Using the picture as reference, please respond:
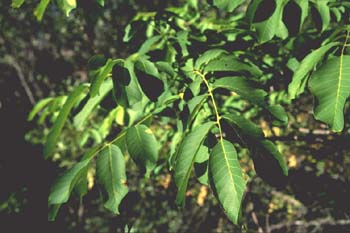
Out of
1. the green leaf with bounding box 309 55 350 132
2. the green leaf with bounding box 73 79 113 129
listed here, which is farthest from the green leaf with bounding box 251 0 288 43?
the green leaf with bounding box 73 79 113 129

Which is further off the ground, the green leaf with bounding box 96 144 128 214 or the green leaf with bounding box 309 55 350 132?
the green leaf with bounding box 309 55 350 132

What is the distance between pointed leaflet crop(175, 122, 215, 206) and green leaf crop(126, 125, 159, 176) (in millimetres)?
187

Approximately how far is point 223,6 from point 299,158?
13.0 ft

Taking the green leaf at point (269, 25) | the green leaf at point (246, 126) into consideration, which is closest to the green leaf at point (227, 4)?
the green leaf at point (269, 25)

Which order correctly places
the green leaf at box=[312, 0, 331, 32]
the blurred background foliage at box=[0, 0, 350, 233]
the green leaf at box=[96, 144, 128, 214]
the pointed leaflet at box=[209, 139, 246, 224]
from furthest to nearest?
the blurred background foliage at box=[0, 0, 350, 233], the green leaf at box=[312, 0, 331, 32], the green leaf at box=[96, 144, 128, 214], the pointed leaflet at box=[209, 139, 246, 224]

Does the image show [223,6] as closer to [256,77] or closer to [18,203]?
[256,77]

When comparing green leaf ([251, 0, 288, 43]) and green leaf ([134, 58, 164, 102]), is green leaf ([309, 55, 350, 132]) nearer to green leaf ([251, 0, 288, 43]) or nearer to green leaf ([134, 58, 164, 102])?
green leaf ([251, 0, 288, 43])

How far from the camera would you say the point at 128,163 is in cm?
641

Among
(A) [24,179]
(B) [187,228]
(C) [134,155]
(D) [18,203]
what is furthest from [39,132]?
(C) [134,155]

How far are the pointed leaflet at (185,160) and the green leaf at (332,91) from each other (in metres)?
0.32

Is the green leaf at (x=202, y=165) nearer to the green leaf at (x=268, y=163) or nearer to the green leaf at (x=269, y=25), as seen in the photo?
the green leaf at (x=268, y=163)

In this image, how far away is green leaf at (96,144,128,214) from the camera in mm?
1156

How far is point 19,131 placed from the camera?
30.0 ft

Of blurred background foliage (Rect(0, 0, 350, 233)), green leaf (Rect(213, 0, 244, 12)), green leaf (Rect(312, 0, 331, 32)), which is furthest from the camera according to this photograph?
blurred background foliage (Rect(0, 0, 350, 233))
